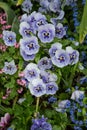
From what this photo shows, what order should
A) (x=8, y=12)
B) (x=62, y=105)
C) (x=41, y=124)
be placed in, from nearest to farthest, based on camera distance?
(x=41, y=124), (x=62, y=105), (x=8, y=12)

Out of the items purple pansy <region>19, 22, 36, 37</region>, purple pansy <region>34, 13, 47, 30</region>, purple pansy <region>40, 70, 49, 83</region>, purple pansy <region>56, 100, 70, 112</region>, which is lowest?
purple pansy <region>56, 100, 70, 112</region>

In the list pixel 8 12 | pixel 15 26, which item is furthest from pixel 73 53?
pixel 8 12

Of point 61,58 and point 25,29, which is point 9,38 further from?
point 61,58

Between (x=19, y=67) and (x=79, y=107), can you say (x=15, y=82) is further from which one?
(x=79, y=107)

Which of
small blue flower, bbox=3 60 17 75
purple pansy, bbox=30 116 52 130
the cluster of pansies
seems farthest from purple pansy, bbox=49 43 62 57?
purple pansy, bbox=30 116 52 130

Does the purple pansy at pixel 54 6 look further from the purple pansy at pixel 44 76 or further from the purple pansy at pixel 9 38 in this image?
the purple pansy at pixel 44 76

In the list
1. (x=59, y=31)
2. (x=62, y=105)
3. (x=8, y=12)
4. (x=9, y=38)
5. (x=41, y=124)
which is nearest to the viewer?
(x=41, y=124)

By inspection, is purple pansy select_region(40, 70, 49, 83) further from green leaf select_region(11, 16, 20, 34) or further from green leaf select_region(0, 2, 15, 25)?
green leaf select_region(0, 2, 15, 25)
